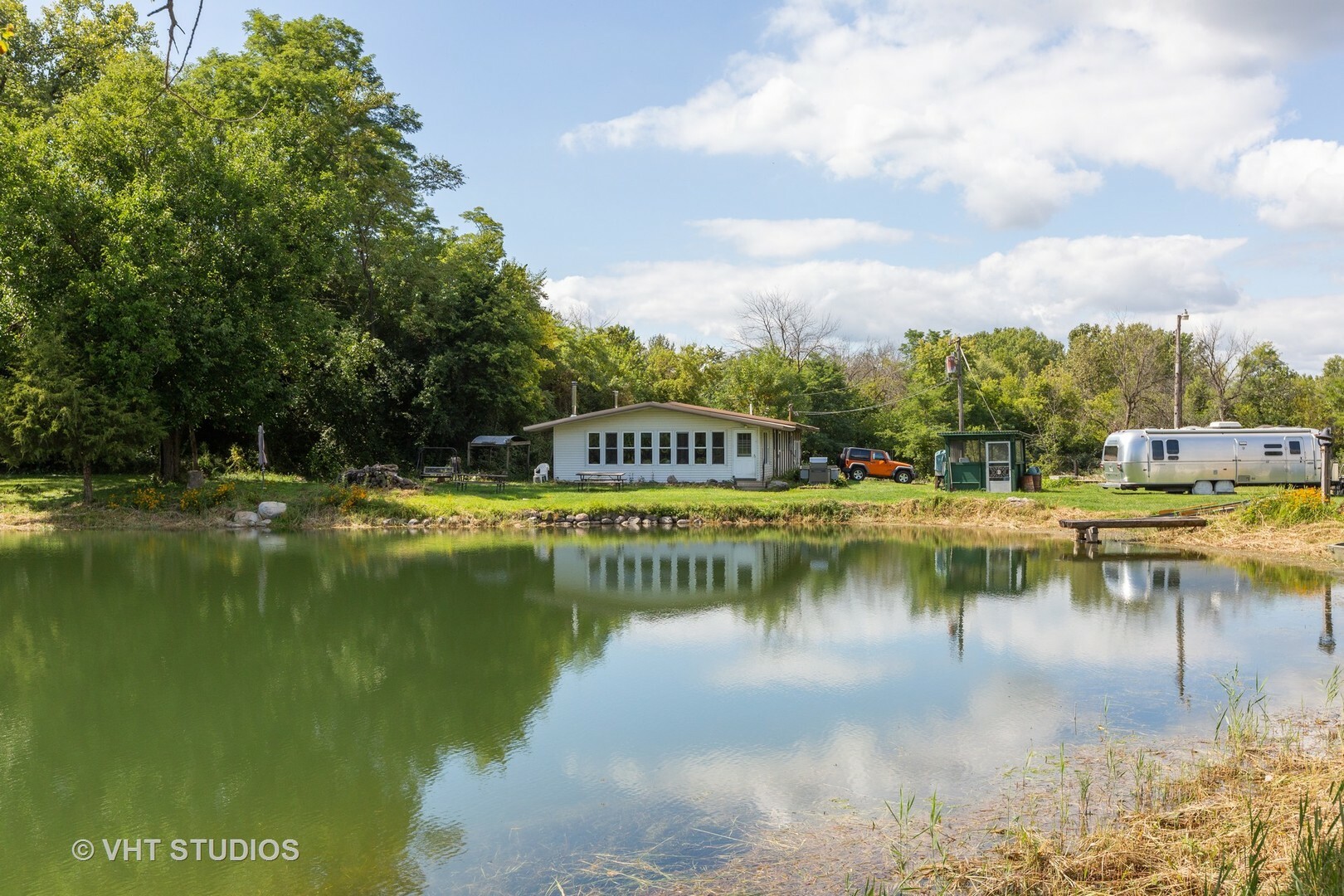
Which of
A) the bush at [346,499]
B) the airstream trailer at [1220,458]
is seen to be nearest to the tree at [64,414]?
the bush at [346,499]

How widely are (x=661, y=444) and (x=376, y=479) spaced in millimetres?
9981

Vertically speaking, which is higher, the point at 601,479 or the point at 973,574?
the point at 601,479

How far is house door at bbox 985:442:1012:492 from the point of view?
1121 inches

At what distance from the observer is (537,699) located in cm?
905

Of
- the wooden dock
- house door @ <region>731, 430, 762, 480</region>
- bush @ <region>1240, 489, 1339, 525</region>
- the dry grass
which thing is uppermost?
house door @ <region>731, 430, 762, 480</region>

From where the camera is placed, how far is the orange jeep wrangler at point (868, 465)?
3569 cm

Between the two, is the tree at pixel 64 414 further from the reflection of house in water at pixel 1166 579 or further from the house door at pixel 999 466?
the house door at pixel 999 466

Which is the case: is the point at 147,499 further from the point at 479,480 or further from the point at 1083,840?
the point at 1083,840

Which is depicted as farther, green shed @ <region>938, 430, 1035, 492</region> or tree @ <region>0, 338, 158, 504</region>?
green shed @ <region>938, 430, 1035, 492</region>

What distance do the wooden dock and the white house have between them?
1334 cm

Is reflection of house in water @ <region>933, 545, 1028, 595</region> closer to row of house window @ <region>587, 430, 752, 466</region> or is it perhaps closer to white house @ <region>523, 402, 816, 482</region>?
white house @ <region>523, 402, 816, 482</region>

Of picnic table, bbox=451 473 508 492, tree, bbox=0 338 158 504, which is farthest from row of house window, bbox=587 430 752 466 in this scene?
tree, bbox=0 338 158 504

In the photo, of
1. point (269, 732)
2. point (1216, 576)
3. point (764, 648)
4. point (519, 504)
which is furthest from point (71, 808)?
point (519, 504)

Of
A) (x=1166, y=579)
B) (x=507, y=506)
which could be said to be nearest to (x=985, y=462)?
(x=1166, y=579)
